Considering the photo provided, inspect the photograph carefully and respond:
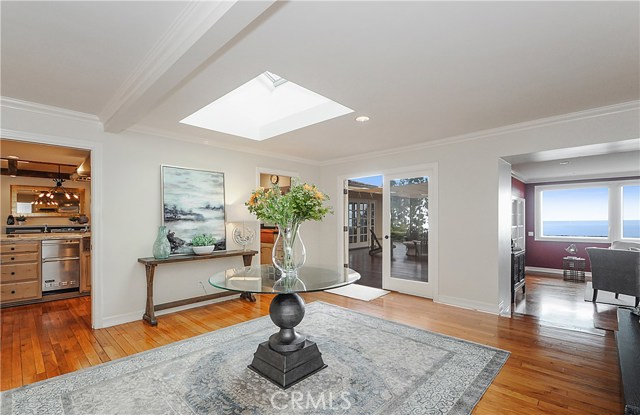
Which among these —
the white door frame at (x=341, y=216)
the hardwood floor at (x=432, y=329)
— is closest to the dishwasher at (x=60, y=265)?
the hardwood floor at (x=432, y=329)

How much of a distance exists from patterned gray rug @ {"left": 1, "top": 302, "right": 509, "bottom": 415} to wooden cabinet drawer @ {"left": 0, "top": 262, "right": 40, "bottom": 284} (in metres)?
2.98

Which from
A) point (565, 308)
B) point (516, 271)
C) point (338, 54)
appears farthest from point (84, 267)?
point (565, 308)

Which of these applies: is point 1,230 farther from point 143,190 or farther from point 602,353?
point 602,353

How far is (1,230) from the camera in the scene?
546cm

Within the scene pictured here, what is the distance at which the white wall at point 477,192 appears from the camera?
348 cm

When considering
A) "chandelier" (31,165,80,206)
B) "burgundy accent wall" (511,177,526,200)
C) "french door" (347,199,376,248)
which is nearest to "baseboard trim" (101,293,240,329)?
"chandelier" (31,165,80,206)

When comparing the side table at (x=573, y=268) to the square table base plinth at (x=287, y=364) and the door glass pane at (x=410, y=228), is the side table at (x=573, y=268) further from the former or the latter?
the square table base plinth at (x=287, y=364)

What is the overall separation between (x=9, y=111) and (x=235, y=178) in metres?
2.53

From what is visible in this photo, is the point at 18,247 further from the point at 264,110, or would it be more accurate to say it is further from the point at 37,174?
the point at 264,110

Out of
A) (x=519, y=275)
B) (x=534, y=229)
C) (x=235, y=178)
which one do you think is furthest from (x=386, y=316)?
(x=534, y=229)

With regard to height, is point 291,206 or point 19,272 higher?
point 291,206

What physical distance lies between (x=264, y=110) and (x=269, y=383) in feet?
11.2

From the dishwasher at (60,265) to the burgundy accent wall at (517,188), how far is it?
8246 millimetres

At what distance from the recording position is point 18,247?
Result: 14.3 feet
